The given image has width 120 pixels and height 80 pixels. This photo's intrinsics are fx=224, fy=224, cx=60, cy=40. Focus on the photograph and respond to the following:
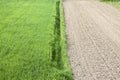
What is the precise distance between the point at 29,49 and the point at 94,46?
267 centimetres

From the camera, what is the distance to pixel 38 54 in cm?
809

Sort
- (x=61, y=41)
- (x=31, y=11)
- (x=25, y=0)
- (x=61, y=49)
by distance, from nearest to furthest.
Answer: (x=61, y=49)
(x=61, y=41)
(x=31, y=11)
(x=25, y=0)

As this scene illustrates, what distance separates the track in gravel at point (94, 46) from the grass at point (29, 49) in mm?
419

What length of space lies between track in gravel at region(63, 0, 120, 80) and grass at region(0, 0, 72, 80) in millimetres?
419

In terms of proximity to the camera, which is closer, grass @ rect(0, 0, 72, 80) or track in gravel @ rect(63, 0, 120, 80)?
grass @ rect(0, 0, 72, 80)

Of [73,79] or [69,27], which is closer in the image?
[73,79]

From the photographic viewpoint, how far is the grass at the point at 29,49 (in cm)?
673

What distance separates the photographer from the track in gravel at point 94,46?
7.07 metres

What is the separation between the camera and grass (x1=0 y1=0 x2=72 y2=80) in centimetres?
673

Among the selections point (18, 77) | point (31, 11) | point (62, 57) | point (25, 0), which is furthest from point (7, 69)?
point (25, 0)

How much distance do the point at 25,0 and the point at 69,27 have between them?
9.73m

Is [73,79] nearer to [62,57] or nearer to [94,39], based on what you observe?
[62,57]

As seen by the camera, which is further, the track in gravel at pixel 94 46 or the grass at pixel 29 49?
the track in gravel at pixel 94 46

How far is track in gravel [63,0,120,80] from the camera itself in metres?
7.07
